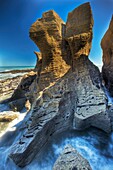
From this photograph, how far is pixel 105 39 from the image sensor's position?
895 cm

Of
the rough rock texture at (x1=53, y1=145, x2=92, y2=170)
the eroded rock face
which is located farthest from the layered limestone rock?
the rough rock texture at (x1=53, y1=145, x2=92, y2=170)

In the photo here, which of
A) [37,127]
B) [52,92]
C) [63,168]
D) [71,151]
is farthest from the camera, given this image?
[52,92]

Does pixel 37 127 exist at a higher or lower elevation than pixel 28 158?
higher

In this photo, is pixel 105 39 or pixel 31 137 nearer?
pixel 31 137

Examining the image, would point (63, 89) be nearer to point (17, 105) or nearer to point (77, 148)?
point (77, 148)

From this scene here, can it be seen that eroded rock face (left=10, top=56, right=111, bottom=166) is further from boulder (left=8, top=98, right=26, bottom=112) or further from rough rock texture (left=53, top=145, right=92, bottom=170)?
boulder (left=8, top=98, right=26, bottom=112)

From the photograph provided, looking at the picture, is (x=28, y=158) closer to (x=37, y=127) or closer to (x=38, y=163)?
(x=38, y=163)

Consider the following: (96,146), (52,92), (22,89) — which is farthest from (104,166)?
(22,89)

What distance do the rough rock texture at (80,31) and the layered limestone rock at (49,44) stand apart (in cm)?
51

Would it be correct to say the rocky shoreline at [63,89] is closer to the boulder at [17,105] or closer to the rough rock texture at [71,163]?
the boulder at [17,105]

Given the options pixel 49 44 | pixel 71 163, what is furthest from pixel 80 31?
pixel 71 163

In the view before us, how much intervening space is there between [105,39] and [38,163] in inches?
317

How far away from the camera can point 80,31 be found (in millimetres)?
6320

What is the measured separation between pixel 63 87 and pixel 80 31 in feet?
8.84
